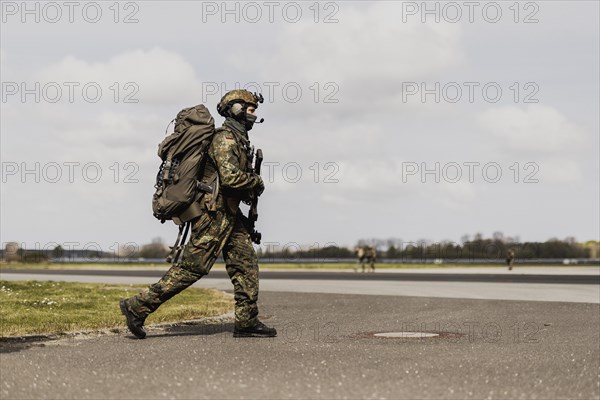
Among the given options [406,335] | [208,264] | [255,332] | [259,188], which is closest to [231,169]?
[259,188]

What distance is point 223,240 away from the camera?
26.6 ft

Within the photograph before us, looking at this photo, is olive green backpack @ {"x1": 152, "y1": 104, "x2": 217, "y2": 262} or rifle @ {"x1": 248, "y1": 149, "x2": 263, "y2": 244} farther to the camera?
rifle @ {"x1": 248, "y1": 149, "x2": 263, "y2": 244}

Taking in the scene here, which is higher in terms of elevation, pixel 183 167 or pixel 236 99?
pixel 236 99

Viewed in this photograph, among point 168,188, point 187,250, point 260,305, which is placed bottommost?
point 260,305

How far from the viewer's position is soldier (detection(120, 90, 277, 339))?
801 cm

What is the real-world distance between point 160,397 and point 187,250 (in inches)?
118

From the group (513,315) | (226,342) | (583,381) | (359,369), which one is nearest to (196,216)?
(226,342)

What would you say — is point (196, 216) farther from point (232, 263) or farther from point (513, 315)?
point (513, 315)

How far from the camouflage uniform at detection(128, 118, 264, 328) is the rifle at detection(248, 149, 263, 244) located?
14 cm

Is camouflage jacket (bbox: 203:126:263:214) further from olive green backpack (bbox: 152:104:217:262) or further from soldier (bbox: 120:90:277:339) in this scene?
olive green backpack (bbox: 152:104:217:262)

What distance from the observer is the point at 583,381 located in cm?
589

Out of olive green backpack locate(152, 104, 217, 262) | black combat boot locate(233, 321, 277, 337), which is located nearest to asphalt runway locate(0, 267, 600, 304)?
black combat boot locate(233, 321, 277, 337)

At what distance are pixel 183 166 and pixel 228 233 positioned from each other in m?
0.78

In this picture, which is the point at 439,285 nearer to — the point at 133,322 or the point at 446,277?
the point at 446,277
